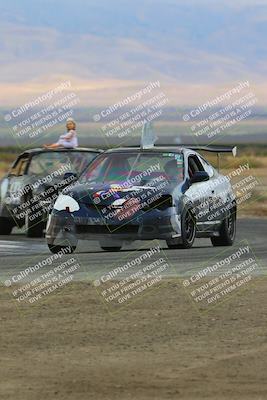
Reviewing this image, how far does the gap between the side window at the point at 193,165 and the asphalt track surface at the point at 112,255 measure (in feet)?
3.91

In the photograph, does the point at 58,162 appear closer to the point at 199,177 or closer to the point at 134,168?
the point at 134,168

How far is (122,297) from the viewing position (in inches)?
513

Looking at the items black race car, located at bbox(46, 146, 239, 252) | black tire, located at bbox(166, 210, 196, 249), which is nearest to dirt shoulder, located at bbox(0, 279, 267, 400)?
black race car, located at bbox(46, 146, 239, 252)

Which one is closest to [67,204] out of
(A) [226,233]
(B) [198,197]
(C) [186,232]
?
(C) [186,232]

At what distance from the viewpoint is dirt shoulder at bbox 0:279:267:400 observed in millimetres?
8820

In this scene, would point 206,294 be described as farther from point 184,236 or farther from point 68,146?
point 68,146

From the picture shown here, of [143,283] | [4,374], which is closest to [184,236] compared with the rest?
[143,283]

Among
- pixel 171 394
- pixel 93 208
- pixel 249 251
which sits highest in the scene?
pixel 171 394

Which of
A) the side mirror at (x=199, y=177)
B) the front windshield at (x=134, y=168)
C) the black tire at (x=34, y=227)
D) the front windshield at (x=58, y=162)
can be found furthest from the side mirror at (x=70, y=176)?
the side mirror at (x=199, y=177)

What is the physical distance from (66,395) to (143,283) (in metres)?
5.50

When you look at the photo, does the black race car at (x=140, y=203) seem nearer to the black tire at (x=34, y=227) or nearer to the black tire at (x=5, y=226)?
the black tire at (x=34, y=227)

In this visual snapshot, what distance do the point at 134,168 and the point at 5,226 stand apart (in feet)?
15.3

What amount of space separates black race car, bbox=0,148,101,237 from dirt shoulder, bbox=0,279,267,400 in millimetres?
8255

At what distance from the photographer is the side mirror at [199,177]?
62.6 feet
